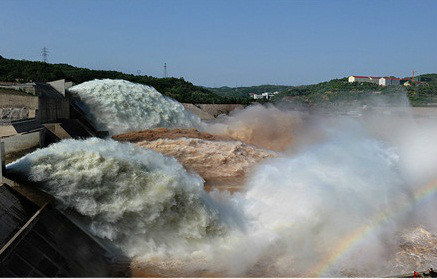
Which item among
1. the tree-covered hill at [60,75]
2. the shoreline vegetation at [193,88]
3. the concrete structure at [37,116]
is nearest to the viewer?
the concrete structure at [37,116]

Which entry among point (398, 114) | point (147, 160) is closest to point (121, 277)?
point (147, 160)

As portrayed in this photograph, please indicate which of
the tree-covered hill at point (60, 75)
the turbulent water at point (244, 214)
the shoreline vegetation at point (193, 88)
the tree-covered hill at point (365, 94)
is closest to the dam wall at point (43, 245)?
the turbulent water at point (244, 214)

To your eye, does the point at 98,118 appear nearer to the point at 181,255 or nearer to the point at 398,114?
the point at 181,255

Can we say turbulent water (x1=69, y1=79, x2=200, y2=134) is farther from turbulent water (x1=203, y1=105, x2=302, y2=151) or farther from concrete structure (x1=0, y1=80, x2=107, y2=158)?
turbulent water (x1=203, y1=105, x2=302, y2=151)

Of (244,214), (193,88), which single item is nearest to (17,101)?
→ (244,214)

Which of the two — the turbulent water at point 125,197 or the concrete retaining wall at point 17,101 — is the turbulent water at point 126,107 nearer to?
the concrete retaining wall at point 17,101

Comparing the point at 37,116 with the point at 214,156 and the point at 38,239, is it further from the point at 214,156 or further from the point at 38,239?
the point at 38,239
